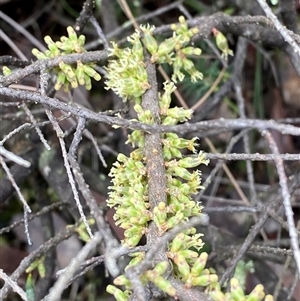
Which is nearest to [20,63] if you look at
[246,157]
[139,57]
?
[139,57]

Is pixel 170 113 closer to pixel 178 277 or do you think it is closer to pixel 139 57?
pixel 139 57

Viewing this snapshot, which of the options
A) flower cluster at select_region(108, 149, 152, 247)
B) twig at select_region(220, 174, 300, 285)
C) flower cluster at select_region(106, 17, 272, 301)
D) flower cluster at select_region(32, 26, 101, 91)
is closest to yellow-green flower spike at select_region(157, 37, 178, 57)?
flower cluster at select_region(106, 17, 272, 301)

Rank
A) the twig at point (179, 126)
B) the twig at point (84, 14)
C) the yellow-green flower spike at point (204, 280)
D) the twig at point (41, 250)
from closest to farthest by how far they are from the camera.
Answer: the twig at point (179, 126)
the yellow-green flower spike at point (204, 280)
the twig at point (41, 250)
the twig at point (84, 14)

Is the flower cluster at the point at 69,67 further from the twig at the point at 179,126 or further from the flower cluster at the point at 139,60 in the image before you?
the twig at the point at 179,126

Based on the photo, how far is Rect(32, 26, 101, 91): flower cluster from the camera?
2.98 feet

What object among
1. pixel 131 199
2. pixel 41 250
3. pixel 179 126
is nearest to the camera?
pixel 179 126

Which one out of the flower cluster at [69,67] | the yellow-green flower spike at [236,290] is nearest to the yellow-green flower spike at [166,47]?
the flower cluster at [69,67]

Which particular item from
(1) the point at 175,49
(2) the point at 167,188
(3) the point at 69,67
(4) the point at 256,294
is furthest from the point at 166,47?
(4) the point at 256,294

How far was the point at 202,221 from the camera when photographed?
593 mm

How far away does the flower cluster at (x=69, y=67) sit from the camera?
0.91 m

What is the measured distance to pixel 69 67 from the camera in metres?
0.91

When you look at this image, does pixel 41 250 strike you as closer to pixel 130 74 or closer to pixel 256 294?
pixel 130 74

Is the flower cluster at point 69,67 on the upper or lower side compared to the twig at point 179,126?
upper

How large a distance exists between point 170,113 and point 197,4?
37.1 inches
